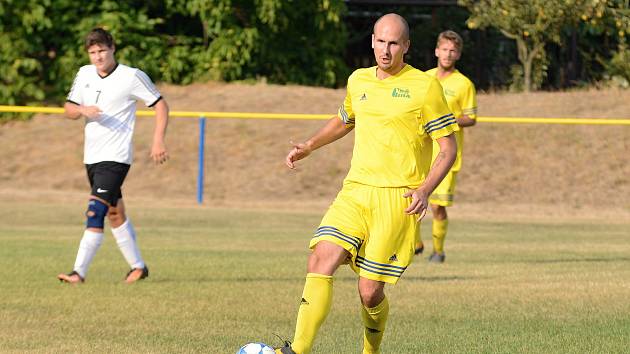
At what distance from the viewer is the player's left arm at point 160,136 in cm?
1120

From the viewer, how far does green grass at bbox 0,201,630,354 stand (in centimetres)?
894

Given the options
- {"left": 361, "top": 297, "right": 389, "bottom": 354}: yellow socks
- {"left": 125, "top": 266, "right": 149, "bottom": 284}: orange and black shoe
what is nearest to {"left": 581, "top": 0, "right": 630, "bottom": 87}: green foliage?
{"left": 125, "top": 266, "right": 149, "bottom": 284}: orange and black shoe

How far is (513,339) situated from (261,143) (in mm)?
20514

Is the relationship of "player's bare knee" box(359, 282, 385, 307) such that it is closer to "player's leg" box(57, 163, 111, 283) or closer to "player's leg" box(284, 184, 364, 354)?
"player's leg" box(284, 184, 364, 354)

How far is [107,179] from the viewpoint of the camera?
11727 millimetres

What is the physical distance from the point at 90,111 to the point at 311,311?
16.3ft

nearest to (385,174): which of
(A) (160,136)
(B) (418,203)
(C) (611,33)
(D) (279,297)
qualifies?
(B) (418,203)

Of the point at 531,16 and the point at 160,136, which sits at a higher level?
the point at 160,136

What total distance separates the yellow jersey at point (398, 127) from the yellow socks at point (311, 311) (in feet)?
2.15

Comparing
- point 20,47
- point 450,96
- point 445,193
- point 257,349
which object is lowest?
point 20,47

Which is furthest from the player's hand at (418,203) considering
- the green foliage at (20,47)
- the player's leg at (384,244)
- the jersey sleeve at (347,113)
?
the green foliage at (20,47)

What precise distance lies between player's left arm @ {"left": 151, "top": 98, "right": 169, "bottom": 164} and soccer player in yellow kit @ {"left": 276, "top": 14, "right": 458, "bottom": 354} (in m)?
3.52

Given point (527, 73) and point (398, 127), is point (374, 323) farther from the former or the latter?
point (527, 73)

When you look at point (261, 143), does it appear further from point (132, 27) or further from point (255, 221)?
point (255, 221)
